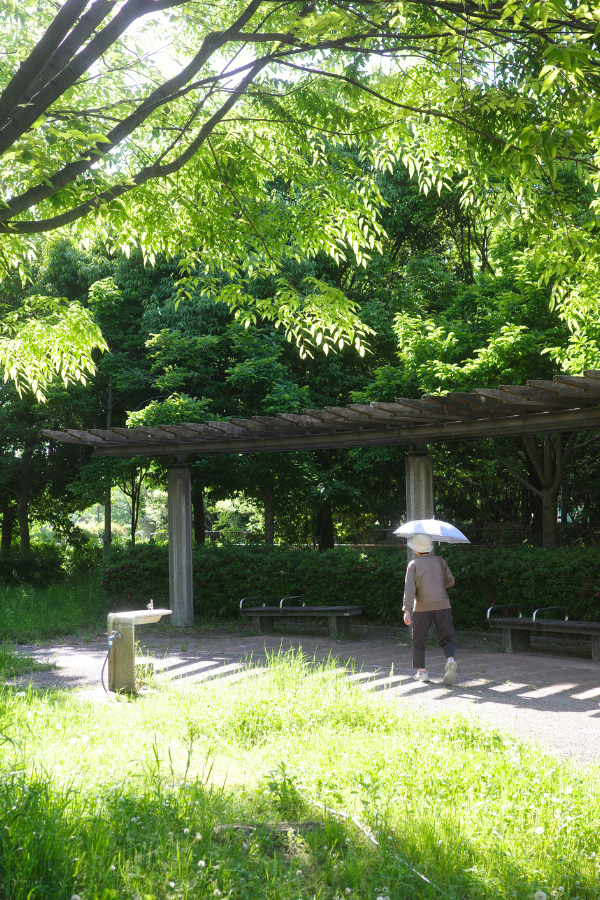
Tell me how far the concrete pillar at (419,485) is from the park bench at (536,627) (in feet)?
5.87

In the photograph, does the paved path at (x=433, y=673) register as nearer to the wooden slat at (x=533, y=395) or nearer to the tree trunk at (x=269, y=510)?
the wooden slat at (x=533, y=395)

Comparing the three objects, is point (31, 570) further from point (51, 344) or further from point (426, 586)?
point (426, 586)

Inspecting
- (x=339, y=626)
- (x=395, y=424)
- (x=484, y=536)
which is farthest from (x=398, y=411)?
(x=484, y=536)

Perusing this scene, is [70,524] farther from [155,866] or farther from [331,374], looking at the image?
[155,866]

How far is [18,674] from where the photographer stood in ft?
29.1

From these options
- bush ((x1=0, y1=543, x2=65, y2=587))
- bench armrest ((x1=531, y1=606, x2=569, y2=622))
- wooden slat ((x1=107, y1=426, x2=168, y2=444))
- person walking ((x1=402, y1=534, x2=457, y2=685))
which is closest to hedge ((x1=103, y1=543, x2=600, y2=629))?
bench armrest ((x1=531, y1=606, x2=569, y2=622))

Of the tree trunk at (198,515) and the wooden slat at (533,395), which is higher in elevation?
the wooden slat at (533,395)

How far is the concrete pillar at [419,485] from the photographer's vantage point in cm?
1148

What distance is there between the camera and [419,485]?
37.9ft

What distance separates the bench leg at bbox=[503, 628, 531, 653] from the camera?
10.5m

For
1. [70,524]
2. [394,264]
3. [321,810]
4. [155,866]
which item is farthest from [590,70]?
[70,524]

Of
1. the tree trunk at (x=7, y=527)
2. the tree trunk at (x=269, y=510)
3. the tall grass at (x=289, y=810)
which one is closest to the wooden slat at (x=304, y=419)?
the tall grass at (x=289, y=810)

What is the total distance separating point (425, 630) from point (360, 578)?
4.23 m

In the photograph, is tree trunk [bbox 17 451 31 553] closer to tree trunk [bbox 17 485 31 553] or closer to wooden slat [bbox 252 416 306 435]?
tree trunk [bbox 17 485 31 553]
